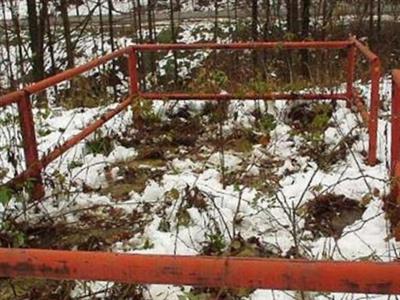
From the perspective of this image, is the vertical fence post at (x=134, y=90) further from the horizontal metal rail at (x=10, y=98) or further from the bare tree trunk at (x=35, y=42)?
the bare tree trunk at (x=35, y=42)

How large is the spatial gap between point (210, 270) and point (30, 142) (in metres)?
3.59

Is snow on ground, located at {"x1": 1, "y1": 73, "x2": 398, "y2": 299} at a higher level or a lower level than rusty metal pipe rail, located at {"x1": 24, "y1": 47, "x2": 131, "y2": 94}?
lower

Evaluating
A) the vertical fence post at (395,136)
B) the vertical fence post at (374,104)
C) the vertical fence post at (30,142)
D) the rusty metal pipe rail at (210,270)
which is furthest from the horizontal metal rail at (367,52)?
the rusty metal pipe rail at (210,270)

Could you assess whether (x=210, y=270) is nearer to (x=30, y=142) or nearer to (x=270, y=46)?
(x=30, y=142)

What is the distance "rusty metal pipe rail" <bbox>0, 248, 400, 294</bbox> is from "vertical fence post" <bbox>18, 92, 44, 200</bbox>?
328 cm

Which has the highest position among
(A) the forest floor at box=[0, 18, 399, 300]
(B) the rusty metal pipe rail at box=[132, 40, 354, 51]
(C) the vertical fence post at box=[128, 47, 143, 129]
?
(B) the rusty metal pipe rail at box=[132, 40, 354, 51]

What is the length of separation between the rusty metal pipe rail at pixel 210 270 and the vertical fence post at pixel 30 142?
3276mm

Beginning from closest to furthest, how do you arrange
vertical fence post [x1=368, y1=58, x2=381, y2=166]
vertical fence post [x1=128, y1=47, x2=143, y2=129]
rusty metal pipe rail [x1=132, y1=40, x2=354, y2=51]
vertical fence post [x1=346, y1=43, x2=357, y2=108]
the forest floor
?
the forest floor < vertical fence post [x1=368, y1=58, x2=381, y2=166] < rusty metal pipe rail [x1=132, y1=40, x2=354, y2=51] < vertical fence post [x1=346, y1=43, x2=357, y2=108] < vertical fence post [x1=128, y1=47, x2=143, y2=129]

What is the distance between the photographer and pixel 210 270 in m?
1.58

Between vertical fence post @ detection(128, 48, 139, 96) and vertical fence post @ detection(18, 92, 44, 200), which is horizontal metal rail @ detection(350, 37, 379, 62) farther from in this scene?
vertical fence post @ detection(18, 92, 44, 200)

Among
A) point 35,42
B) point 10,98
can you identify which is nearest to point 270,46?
point 10,98

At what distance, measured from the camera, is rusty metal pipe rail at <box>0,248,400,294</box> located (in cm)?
152

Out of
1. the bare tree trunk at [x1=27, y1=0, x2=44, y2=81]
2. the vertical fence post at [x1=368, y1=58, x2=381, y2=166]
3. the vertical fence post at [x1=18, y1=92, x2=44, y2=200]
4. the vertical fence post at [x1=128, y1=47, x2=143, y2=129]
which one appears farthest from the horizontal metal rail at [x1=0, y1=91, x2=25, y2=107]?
the bare tree trunk at [x1=27, y1=0, x2=44, y2=81]

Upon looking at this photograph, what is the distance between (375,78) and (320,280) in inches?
162
